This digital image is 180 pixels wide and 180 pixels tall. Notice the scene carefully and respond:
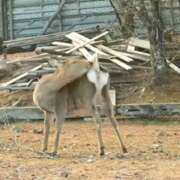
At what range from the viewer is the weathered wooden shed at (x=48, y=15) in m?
26.3

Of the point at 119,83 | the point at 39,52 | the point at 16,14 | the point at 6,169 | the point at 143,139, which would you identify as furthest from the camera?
the point at 16,14

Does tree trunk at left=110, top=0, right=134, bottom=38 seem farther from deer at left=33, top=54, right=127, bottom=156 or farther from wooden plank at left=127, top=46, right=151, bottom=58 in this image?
deer at left=33, top=54, right=127, bottom=156

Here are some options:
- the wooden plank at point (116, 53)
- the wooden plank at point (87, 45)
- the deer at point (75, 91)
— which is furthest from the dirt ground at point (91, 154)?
the wooden plank at point (87, 45)

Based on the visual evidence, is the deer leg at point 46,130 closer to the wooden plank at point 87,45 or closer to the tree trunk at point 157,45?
the tree trunk at point 157,45

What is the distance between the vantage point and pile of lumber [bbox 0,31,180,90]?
57.2 ft

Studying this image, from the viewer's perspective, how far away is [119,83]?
56.4 ft

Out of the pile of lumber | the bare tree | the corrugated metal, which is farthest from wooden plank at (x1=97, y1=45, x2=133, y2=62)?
the corrugated metal

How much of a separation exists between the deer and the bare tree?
17.1 feet

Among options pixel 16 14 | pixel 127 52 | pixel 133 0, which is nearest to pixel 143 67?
pixel 127 52

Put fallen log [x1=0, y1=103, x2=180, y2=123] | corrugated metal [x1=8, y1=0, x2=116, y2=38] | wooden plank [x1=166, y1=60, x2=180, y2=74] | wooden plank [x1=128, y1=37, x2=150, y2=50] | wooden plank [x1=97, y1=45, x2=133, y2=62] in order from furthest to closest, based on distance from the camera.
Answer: corrugated metal [x1=8, y1=0, x2=116, y2=38] → wooden plank [x1=128, y1=37, x2=150, y2=50] → wooden plank [x1=97, y1=45, x2=133, y2=62] → wooden plank [x1=166, y1=60, x2=180, y2=74] → fallen log [x1=0, y1=103, x2=180, y2=123]

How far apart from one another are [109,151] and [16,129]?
387 cm

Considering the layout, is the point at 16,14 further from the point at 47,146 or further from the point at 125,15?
the point at 47,146

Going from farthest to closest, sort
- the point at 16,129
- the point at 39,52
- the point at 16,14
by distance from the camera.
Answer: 1. the point at 16,14
2. the point at 39,52
3. the point at 16,129

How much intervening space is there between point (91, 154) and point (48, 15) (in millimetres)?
16606
